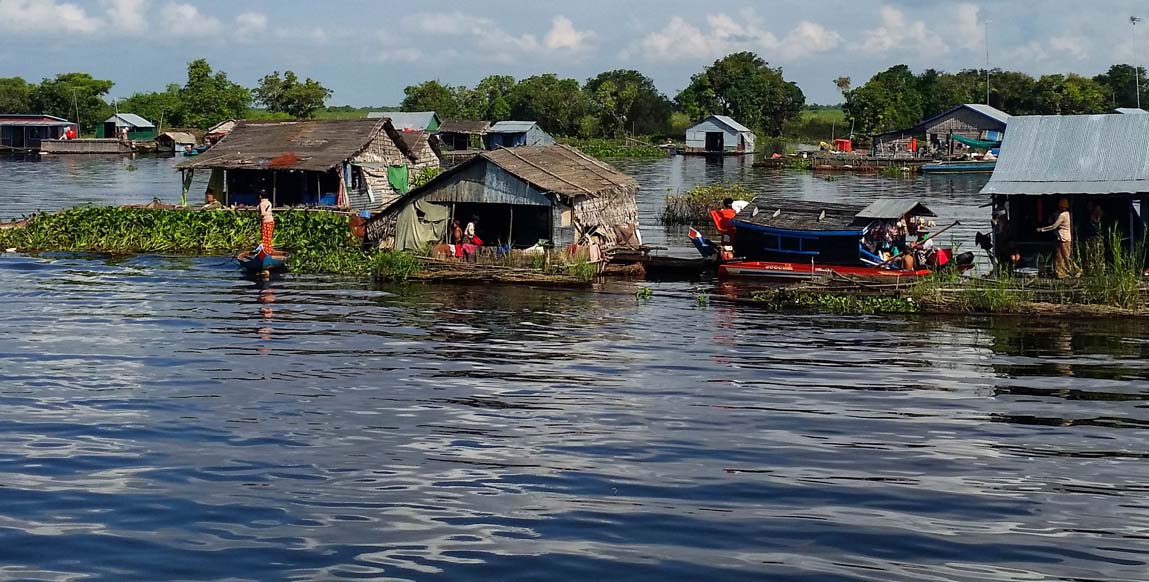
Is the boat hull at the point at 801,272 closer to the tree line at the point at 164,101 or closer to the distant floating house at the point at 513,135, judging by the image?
the distant floating house at the point at 513,135

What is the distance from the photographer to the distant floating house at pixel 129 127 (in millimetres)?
95375

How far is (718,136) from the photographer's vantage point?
95562 millimetres

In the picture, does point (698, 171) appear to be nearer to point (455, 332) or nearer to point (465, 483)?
point (455, 332)

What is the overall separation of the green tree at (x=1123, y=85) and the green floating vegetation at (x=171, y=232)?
256ft

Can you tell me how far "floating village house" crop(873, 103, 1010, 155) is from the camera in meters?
77.1

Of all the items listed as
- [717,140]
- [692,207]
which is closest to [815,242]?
[692,207]

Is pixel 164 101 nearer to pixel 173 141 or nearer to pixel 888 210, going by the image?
pixel 173 141

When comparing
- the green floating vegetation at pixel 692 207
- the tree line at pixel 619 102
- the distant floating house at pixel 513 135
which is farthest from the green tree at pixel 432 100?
the green floating vegetation at pixel 692 207

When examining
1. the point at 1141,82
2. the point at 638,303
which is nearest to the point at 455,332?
the point at 638,303

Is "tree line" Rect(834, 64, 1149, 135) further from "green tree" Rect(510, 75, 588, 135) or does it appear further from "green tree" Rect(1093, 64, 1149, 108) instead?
"green tree" Rect(510, 75, 588, 135)

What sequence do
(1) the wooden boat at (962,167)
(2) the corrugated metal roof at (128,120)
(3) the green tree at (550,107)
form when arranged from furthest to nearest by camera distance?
(3) the green tree at (550,107), (2) the corrugated metal roof at (128,120), (1) the wooden boat at (962,167)

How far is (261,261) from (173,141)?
67952mm

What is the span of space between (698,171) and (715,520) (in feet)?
209

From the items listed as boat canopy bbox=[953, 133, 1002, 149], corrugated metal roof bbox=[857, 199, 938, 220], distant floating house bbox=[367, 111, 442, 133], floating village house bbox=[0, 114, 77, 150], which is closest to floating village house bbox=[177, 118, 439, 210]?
corrugated metal roof bbox=[857, 199, 938, 220]
